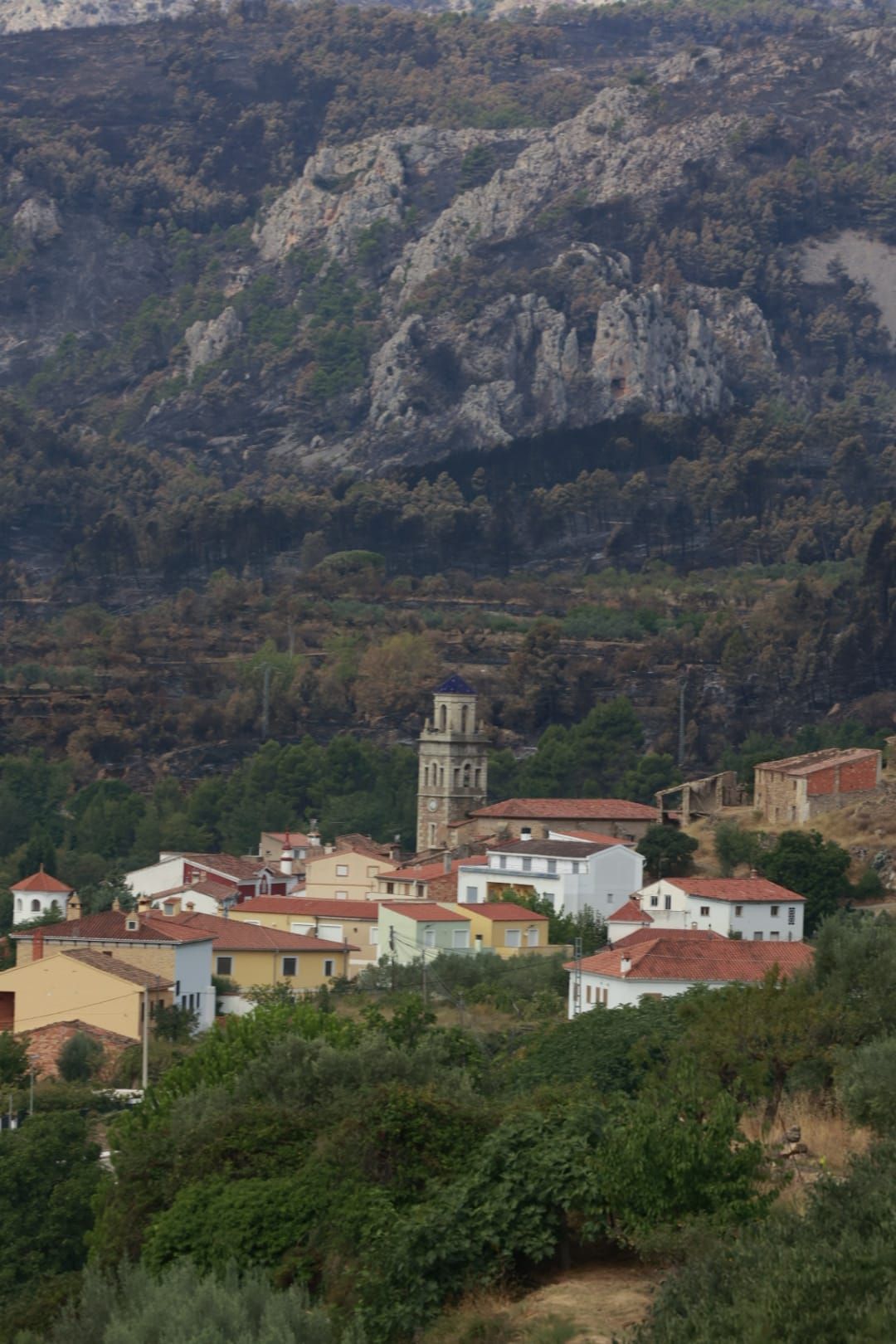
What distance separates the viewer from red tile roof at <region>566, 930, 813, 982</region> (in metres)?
66.1

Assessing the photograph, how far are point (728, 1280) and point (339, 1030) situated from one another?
873 inches

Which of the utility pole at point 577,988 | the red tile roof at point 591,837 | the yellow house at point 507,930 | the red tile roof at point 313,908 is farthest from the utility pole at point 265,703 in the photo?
the utility pole at point 577,988

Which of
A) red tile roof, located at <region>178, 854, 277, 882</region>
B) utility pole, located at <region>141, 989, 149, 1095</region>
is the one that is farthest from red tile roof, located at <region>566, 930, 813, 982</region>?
red tile roof, located at <region>178, 854, 277, 882</region>

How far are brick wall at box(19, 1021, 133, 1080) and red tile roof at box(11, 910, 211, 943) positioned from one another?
6.45m

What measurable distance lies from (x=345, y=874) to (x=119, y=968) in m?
26.7

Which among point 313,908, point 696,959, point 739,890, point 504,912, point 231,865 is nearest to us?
point 696,959

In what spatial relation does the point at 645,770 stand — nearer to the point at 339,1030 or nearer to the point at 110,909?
the point at 110,909

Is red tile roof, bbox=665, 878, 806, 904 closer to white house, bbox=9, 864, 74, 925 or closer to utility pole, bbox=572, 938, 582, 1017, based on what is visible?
utility pole, bbox=572, 938, 582, 1017

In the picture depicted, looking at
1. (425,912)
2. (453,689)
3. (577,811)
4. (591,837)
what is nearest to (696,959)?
(425,912)

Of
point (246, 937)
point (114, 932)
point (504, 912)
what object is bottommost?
point (114, 932)

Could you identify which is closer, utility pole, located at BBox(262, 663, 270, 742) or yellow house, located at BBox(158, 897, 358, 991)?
yellow house, located at BBox(158, 897, 358, 991)

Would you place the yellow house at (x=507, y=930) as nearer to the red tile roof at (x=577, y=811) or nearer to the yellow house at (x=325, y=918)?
the yellow house at (x=325, y=918)

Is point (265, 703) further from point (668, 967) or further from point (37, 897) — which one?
point (668, 967)

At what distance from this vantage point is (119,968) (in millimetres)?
73688
